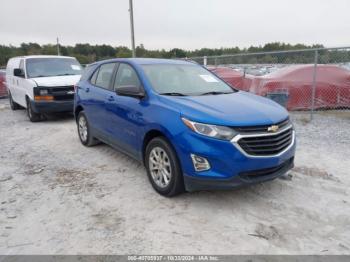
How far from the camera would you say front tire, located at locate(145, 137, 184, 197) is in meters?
3.68

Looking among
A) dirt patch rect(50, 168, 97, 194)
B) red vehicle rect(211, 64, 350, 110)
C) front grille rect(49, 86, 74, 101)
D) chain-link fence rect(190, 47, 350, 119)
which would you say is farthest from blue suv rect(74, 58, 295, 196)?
red vehicle rect(211, 64, 350, 110)

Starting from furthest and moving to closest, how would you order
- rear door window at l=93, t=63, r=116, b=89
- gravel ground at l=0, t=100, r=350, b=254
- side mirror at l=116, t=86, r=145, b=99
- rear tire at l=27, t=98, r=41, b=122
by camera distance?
rear tire at l=27, t=98, r=41, b=122 → rear door window at l=93, t=63, r=116, b=89 → side mirror at l=116, t=86, r=145, b=99 → gravel ground at l=0, t=100, r=350, b=254

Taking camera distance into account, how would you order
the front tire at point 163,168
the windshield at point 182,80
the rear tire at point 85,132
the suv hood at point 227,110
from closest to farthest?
1. the suv hood at point 227,110
2. the front tire at point 163,168
3. the windshield at point 182,80
4. the rear tire at point 85,132

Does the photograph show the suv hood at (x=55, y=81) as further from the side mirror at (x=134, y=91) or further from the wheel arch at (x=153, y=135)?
the wheel arch at (x=153, y=135)

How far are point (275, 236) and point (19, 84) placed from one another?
9.38 meters

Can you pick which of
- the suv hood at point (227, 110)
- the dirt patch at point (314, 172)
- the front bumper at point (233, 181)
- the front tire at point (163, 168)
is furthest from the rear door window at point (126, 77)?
the dirt patch at point (314, 172)

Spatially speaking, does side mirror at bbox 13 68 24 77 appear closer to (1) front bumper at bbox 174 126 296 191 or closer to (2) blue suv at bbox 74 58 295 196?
(2) blue suv at bbox 74 58 295 196

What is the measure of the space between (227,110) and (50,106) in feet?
21.3

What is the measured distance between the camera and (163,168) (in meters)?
3.91

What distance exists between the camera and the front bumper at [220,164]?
334cm

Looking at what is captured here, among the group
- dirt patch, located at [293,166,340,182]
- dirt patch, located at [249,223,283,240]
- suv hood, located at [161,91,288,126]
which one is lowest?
dirt patch, located at [249,223,283,240]

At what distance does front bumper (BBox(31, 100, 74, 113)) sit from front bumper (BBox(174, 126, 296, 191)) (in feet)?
20.2

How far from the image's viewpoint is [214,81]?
495 centimetres

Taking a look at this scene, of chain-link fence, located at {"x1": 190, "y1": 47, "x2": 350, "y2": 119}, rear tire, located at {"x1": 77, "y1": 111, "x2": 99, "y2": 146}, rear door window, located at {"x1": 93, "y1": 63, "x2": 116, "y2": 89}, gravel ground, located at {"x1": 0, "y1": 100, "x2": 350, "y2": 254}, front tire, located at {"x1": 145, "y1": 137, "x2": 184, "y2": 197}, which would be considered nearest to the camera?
gravel ground, located at {"x1": 0, "y1": 100, "x2": 350, "y2": 254}
